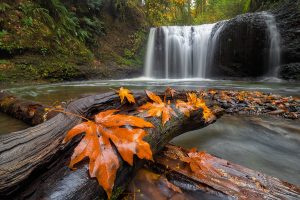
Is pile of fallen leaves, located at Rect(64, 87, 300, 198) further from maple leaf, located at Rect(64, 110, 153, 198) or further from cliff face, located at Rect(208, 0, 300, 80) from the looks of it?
cliff face, located at Rect(208, 0, 300, 80)

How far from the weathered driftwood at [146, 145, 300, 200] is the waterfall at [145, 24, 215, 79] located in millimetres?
Answer: 11707

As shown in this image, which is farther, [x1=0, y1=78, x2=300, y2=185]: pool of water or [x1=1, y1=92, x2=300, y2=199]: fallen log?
[x1=0, y1=78, x2=300, y2=185]: pool of water

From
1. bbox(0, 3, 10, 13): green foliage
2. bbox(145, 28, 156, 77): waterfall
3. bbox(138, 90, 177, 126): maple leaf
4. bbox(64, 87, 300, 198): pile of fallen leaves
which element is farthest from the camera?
bbox(145, 28, 156, 77): waterfall

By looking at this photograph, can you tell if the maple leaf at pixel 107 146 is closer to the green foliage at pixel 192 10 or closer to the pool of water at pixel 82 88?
the pool of water at pixel 82 88

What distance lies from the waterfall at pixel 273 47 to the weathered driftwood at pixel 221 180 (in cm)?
1069

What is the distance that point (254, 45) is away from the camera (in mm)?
11078

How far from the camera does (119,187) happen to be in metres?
1.06

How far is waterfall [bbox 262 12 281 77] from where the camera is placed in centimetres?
1041

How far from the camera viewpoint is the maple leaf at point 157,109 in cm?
154

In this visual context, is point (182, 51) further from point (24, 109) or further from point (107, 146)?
point (107, 146)

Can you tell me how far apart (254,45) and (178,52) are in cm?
434

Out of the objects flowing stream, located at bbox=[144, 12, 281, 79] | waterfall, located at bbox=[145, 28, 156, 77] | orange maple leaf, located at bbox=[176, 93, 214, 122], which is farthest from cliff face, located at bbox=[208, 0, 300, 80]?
orange maple leaf, located at bbox=[176, 93, 214, 122]

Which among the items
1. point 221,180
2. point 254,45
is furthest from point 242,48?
point 221,180

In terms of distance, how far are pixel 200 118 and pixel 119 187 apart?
4.31 feet
